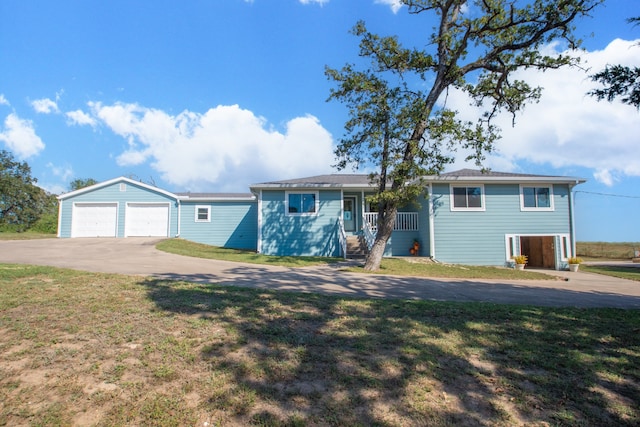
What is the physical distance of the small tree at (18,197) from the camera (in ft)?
107

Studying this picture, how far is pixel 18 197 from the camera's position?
109ft

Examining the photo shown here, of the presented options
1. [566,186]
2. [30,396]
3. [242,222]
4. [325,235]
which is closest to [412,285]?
[30,396]

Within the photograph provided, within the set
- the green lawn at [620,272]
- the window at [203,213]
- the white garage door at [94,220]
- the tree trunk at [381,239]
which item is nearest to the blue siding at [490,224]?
the green lawn at [620,272]

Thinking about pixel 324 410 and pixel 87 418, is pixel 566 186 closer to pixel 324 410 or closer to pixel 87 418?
pixel 324 410

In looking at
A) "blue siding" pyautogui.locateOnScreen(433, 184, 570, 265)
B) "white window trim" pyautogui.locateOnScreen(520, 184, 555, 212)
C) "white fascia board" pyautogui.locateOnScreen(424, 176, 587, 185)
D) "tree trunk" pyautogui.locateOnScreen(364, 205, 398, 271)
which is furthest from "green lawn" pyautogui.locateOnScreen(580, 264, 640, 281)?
"tree trunk" pyautogui.locateOnScreen(364, 205, 398, 271)

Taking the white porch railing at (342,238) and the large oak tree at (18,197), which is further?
the large oak tree at (18,197)

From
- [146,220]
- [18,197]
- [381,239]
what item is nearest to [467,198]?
[381,239]

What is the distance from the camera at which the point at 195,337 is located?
404 centimetres

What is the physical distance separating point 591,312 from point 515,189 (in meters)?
11.5

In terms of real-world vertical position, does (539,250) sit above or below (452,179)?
below

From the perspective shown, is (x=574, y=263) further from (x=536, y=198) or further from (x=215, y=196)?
(x=215, y=196)

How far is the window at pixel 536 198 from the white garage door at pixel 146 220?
19026 millimetres

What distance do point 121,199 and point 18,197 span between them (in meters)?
20.3

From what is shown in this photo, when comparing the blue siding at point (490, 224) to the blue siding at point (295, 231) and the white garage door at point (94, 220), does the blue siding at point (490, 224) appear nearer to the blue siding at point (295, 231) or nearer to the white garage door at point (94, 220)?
the blue siding at point (295, 231)
